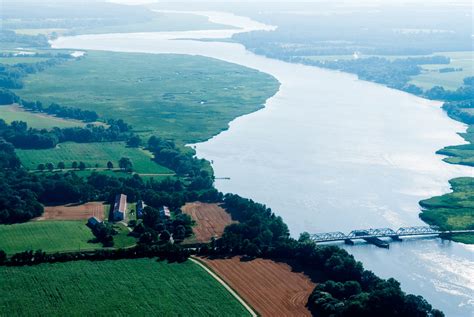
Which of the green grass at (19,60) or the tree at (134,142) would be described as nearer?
the tree at (134,142)

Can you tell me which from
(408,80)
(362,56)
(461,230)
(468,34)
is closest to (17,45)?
(362,56)

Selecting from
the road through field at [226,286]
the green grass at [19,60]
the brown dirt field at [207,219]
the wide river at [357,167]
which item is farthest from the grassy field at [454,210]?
the green grass at [19,60]

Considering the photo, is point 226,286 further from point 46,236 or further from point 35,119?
point 35,119

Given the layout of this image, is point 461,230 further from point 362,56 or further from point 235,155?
point 362,56

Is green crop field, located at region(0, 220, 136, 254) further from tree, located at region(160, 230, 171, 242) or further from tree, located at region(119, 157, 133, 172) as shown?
tree, located at region(119, 157, 133, 172)

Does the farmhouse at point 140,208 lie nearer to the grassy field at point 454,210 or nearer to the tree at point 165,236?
the tree at point 165,236

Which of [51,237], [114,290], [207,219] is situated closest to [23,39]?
[207,219]
